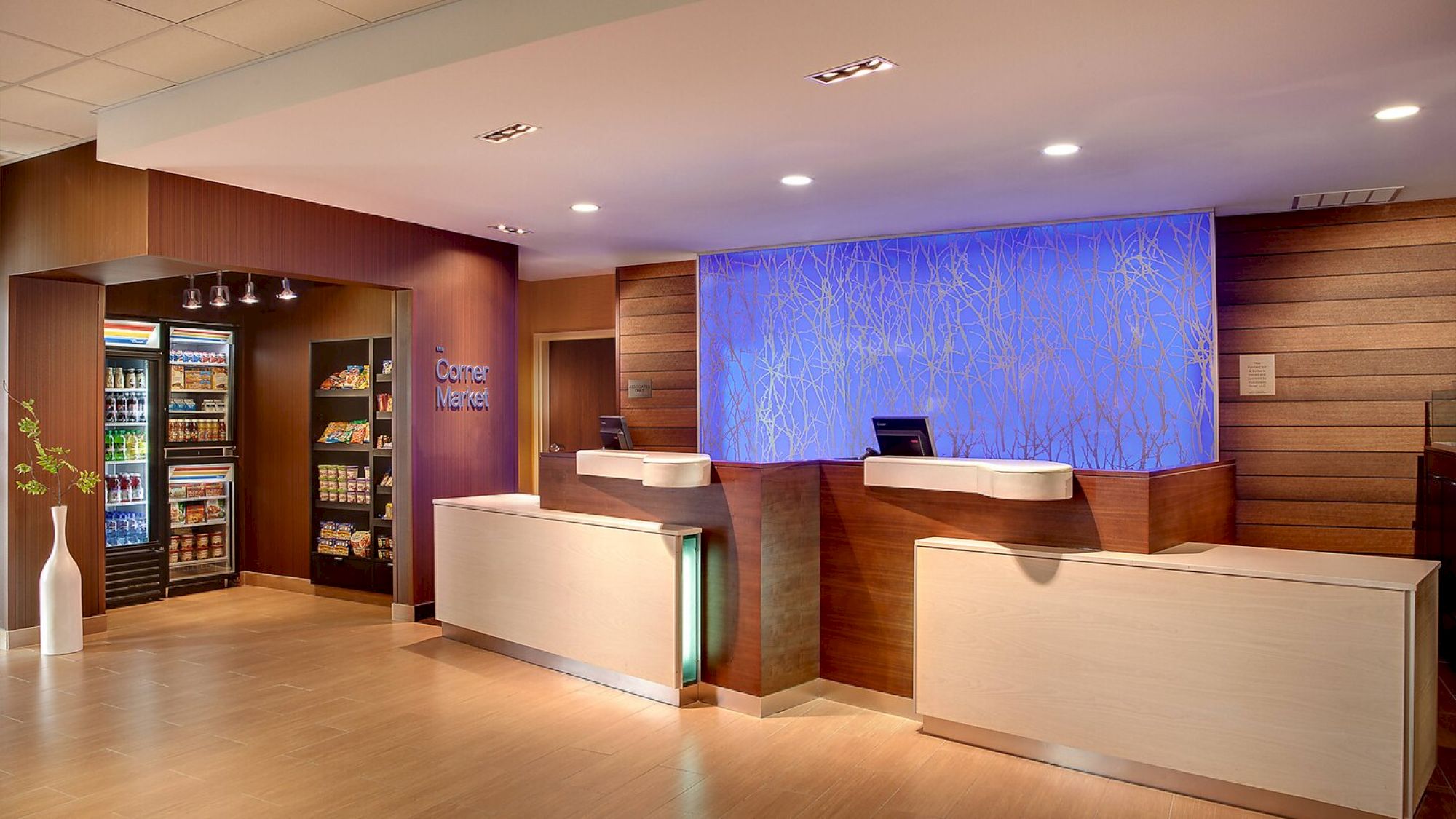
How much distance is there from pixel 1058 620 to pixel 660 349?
17.2 feet

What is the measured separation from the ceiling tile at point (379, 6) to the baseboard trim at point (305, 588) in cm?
465

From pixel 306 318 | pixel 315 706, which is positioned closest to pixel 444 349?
pixel 306 318

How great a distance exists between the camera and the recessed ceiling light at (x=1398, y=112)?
158 inches

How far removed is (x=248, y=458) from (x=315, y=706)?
4.23m

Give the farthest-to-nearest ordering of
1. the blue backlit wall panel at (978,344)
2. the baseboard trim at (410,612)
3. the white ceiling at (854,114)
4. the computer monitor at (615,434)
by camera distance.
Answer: the baseboard trim at (410,612), the blue backlit wall panel at (978,344), the computer monitor at (615,434), the white ceiling at (854,114)

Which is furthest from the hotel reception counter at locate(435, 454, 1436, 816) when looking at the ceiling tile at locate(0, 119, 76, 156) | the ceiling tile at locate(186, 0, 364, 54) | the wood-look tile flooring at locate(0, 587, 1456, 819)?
the ceiling tile at locate(0, 119, 76, 156)

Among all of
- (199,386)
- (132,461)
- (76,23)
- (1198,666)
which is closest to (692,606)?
(1198,666)

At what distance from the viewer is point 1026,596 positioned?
389cm

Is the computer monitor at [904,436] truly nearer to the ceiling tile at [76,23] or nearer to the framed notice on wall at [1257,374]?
the framed notice on wall at [1257,374]

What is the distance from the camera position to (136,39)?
3.91 metres

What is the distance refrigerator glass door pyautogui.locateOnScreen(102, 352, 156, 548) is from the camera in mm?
7086

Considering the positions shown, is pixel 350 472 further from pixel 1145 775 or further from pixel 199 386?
pixel 1145 775

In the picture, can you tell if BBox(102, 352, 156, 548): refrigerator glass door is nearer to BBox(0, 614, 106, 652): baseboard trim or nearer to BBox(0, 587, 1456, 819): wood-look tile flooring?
BBox(0, 614, 106, 652): baseboard trim

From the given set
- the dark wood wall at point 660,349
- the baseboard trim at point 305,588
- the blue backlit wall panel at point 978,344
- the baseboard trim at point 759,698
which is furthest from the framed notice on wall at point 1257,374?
the baseboard trim at point 305,588
